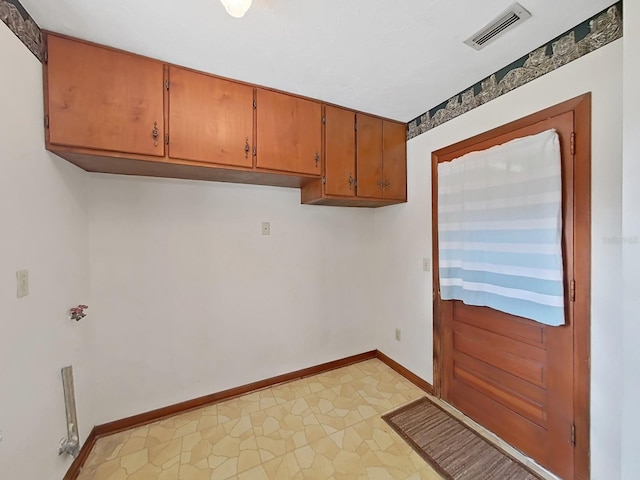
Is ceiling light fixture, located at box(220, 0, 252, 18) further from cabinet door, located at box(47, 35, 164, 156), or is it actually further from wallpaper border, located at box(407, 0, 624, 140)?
wallpaper border, located at box(407, 0, 624, 140)

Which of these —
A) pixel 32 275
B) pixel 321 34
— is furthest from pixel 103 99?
pixel 321 34

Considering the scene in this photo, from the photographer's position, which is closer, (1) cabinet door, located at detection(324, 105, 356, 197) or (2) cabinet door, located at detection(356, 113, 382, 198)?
(1) cabinet door, located at detection(324, 105, 356, 197)

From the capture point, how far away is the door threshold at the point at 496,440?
4.85 ft

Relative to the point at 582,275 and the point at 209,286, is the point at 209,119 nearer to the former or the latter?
the point at 209,286

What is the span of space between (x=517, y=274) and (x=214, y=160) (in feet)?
6.61

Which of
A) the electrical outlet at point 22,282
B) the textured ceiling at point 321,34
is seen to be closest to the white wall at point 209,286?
the electrical outlet at point 22,282

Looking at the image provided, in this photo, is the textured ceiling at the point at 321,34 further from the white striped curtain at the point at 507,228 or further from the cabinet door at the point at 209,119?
the white striped curtain at the point at 507,228

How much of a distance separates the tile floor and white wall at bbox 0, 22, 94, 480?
41 centimetres

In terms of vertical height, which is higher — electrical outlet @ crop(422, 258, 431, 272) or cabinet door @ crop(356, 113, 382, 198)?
cabinet door @ crop(356, 113, 382, 198)

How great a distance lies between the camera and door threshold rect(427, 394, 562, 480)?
58.2 inches

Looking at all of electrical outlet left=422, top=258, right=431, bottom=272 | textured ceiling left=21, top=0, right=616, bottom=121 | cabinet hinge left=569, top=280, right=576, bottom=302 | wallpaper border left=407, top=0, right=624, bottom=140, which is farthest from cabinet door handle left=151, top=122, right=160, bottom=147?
cabinet hinge left=569, top=280, right=576, bottom=302

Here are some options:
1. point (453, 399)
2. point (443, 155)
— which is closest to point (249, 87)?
point (443, 155)

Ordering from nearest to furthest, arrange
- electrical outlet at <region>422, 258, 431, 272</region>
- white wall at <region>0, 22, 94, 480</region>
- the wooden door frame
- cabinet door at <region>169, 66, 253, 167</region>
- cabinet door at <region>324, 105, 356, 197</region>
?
white wall at <region>0, 22, 94, 480</region> < the wooden door frame < cabinet door at <region>169, 66, 253, 167</region> < cabinet door at <region>324, 105, 356, 197</region> < electrical outlet at <region>422, 258, 431, 272</region>

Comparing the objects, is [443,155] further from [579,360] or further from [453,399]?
[453,399]
